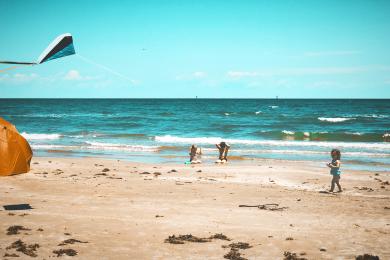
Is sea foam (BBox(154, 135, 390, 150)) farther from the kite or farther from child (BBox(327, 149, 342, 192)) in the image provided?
the kite

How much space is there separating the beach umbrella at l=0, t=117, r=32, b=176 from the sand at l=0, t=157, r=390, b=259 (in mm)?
1066

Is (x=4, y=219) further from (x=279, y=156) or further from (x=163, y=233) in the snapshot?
(x=279, y=156)

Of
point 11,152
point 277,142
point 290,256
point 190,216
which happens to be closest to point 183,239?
point 190,216

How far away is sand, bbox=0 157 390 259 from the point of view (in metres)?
6.43

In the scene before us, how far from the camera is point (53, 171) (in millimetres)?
14734

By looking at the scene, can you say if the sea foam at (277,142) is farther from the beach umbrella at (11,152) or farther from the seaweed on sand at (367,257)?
the beach umbrella at (11,152)

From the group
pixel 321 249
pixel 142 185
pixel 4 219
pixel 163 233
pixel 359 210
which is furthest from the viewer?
pixel 142 185

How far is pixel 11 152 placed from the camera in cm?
764

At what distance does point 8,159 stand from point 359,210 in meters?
8.18

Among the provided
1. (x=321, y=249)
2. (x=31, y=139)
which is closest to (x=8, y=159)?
(x=321, y=249)

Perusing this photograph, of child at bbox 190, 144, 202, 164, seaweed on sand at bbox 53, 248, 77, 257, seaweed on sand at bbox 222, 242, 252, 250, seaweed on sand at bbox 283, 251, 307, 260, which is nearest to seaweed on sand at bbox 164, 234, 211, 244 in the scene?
seaweed on sand at bbox 222, 242, 252, 250

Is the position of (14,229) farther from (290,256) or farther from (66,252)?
(290,256)

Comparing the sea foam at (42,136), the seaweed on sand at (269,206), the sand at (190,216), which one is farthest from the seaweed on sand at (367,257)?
the sea foam at (42,136)

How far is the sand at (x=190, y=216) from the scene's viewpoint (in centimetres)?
643
